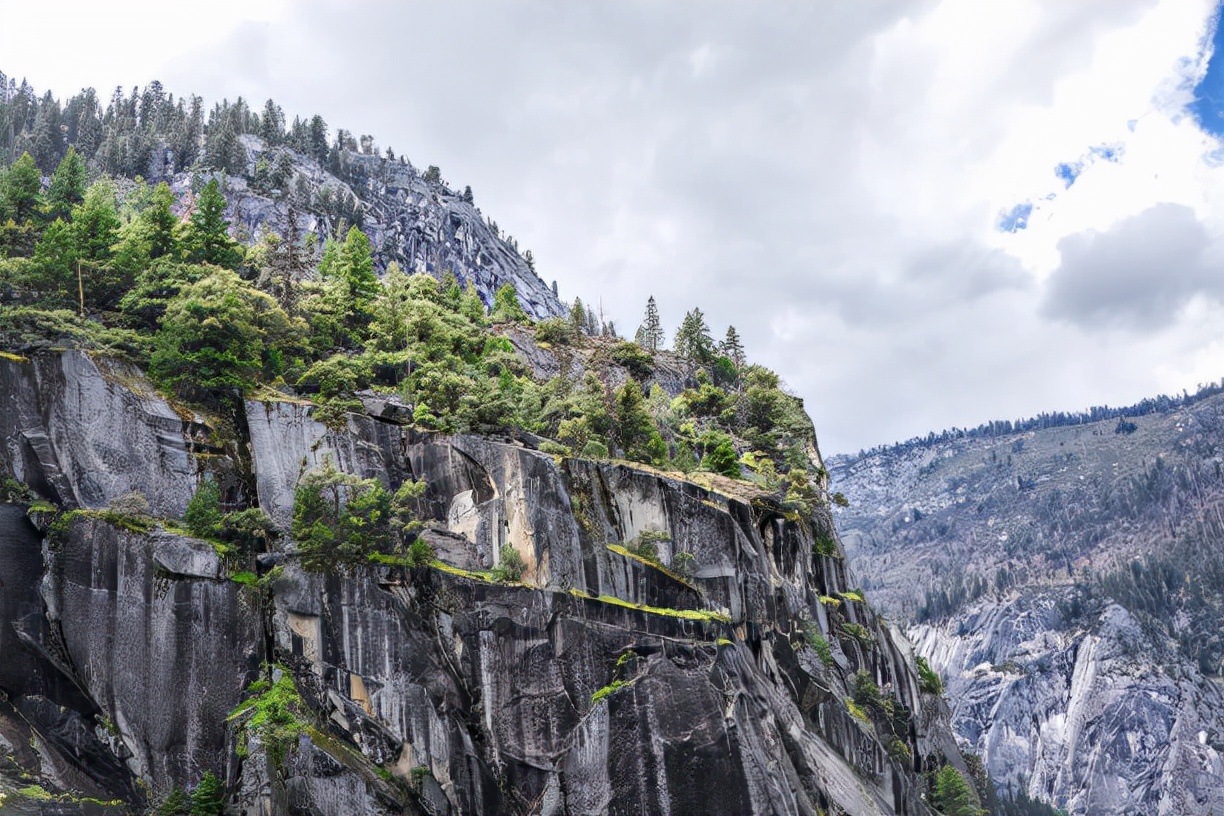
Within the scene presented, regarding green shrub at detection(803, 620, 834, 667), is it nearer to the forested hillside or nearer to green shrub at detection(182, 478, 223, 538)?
the forested hillside

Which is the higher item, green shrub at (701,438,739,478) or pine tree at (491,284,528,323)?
pine tree at (491,284,528,323)

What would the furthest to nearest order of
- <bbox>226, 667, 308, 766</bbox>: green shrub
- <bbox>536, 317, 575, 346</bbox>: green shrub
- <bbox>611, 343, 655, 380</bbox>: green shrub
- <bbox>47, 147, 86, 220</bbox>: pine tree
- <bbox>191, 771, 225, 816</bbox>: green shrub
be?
1. <bbox>536, 317, 575, 346</bbox>: green shrub
2. <bbox>611, 343, 655, 380</bbox>: green shrub
3. <bbox>47, 147, 86, 220</bbox>: pine tree
4. <bbox>226, 667, 308, 766</bbox>: green shrub
5. <bbox>191, 771, 225, 816</bbox>: green shrub

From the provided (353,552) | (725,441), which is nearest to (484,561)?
(353,552)

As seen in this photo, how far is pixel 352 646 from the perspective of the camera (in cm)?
4338

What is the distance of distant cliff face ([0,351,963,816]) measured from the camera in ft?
134

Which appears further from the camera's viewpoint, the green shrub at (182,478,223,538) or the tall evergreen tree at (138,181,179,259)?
the tall evergreen tree at (138,181,179,259)

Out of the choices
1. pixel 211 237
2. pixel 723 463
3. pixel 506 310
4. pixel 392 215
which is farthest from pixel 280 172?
pixel 723 463

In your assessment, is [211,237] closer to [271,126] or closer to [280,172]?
[280,172]

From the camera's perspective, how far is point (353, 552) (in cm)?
4472

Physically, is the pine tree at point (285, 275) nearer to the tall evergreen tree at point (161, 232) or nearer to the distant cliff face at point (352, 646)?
the tall evergreen tree at point (161, 232)

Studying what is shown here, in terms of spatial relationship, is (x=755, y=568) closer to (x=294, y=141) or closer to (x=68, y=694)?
(x=68, y=694)

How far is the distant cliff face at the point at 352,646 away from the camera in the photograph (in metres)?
40.8

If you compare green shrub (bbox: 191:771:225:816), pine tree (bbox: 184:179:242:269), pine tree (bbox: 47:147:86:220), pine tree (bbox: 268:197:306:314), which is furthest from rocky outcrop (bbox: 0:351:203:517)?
pine tree (bbox: 47:147:86:220)

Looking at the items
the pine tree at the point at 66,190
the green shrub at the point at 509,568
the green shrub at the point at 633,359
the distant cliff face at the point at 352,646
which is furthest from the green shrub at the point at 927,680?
the pine tree at the point at 66,190
